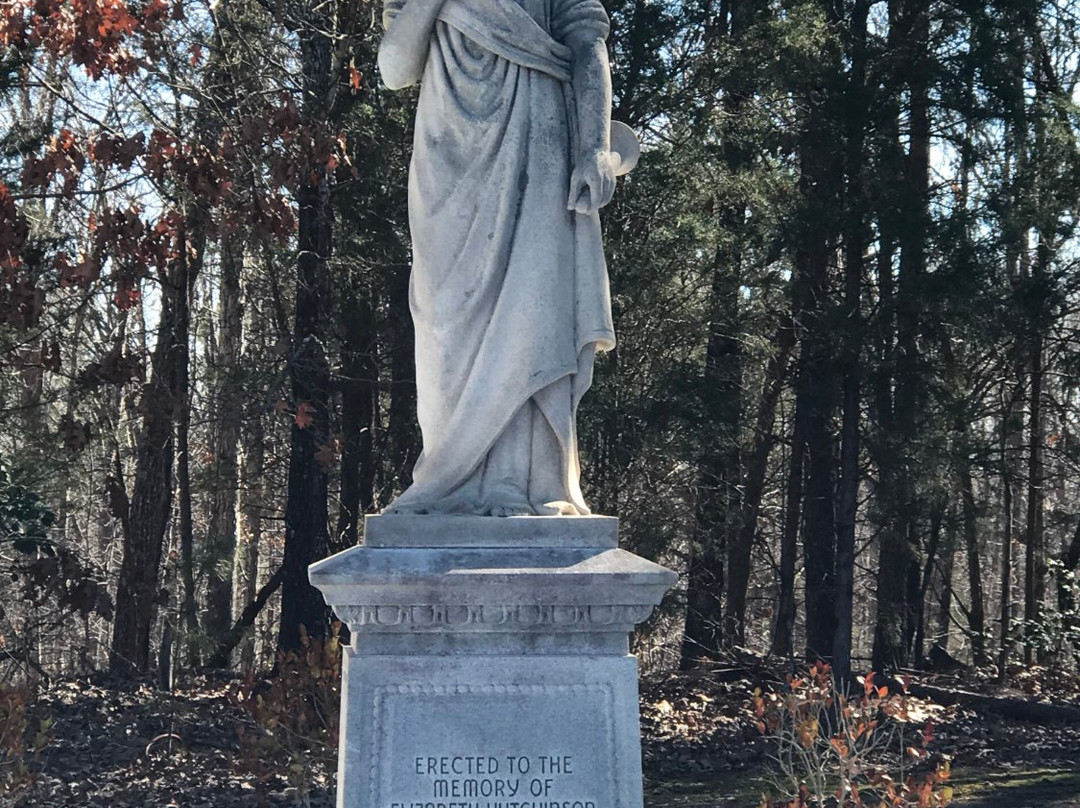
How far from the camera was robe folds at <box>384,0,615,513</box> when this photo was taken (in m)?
4.81

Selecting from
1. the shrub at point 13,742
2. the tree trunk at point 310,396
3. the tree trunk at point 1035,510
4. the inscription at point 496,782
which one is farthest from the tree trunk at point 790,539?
the inscription at point 496,782

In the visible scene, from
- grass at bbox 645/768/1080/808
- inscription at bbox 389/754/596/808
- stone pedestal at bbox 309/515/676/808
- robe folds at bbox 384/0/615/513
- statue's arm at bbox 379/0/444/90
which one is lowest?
grass at bbox 645/768/1080/808

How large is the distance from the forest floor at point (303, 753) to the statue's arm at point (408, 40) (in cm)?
422

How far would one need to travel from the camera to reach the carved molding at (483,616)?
4418 millimetres

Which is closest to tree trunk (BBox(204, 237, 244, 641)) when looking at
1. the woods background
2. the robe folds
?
the woods background

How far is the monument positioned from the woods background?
20.4ft

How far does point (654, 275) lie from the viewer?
12.5 meters

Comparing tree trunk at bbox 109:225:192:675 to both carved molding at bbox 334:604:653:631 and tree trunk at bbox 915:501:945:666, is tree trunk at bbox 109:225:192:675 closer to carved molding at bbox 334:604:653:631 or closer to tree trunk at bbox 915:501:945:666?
tree trunk at bbox 915:501:945:666

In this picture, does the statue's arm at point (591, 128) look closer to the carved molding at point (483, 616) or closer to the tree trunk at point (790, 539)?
the carved molding at point (483, 616)

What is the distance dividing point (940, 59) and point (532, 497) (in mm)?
10023

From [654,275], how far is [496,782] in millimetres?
8512

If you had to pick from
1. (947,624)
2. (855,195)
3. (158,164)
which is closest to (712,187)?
(855,195)

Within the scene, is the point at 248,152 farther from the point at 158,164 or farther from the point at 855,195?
the point at 855,195

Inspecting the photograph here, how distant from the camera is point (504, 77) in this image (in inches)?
196
